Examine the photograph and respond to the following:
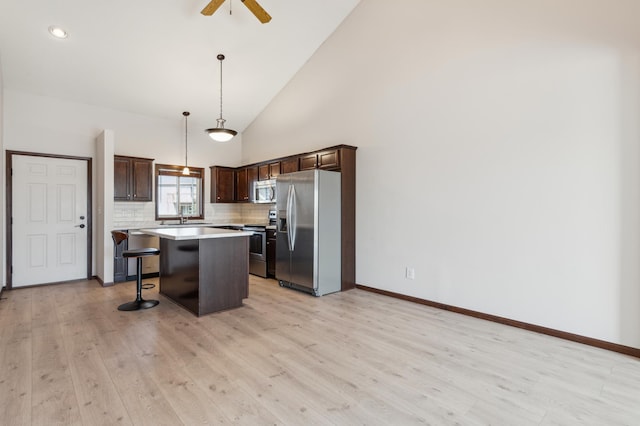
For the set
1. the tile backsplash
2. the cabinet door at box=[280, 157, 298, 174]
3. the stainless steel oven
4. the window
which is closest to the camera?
the cabinet door at box=[280, 157, 298, 174]

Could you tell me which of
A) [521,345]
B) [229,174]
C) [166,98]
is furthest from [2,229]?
[521,345]

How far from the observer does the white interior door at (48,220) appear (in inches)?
198

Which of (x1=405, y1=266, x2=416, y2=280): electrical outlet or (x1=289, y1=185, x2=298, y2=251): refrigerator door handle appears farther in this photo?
(x1=289, y1=185, x2=298, y2=251): refrigerator door handle

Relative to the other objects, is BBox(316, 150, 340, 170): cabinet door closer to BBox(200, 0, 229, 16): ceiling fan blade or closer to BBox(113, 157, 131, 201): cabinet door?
BBox(200, 0, 229, 16): ceiling fan blade

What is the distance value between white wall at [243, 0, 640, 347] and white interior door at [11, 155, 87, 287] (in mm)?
4589

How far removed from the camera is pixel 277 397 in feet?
6.93

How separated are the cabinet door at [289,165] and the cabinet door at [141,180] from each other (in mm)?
2473

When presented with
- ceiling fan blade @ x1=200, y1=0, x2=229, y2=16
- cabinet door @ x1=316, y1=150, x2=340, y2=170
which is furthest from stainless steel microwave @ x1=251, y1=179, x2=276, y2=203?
ceiling fan blade @ x1=200, y1=0, x2=229, y2=16

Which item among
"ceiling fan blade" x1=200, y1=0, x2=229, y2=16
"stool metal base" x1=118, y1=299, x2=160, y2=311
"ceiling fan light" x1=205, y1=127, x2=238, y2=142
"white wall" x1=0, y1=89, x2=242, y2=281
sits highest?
"ceiling fan blade" x1=200, y1=0, x2=229, y2=16

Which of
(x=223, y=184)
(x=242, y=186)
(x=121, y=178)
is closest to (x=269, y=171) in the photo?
(x=242, y=186)

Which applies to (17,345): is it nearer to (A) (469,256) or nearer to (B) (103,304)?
(B) (103,304)

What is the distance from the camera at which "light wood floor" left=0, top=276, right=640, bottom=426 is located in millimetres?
1946

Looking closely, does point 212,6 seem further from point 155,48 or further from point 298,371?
point 298,371

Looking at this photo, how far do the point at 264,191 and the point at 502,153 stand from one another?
169 inches
